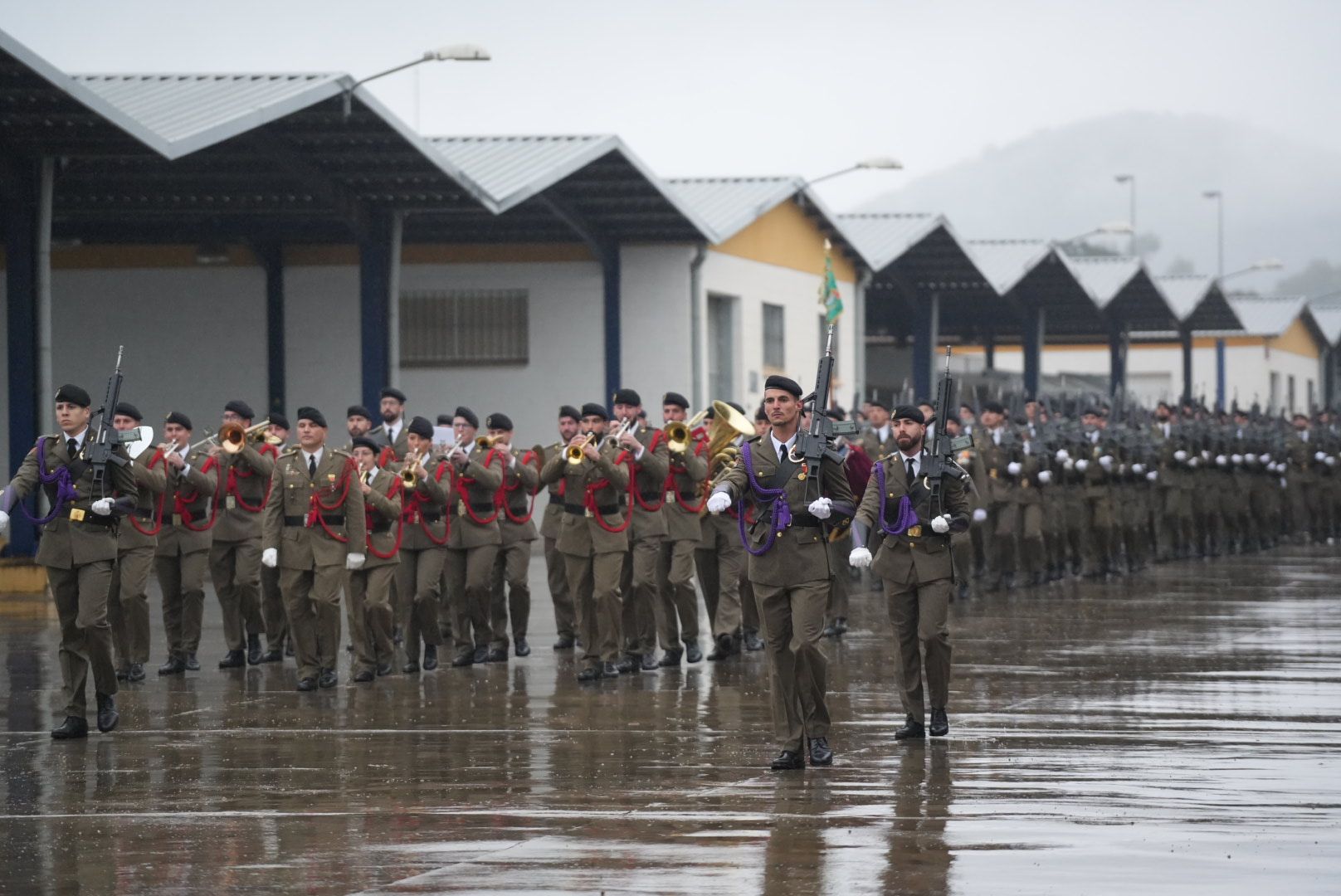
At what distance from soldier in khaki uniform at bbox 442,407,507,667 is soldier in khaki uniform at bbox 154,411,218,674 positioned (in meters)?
1.86

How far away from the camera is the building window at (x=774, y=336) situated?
119ft

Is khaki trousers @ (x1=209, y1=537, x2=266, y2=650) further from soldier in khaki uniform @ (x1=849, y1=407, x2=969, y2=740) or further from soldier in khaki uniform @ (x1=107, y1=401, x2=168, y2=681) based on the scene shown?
soldier in khaki uniform @ (x1=849, y1=407, x2=969, y2=740)

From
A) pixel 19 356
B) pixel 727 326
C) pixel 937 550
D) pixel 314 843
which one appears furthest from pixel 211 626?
pixel 727 326

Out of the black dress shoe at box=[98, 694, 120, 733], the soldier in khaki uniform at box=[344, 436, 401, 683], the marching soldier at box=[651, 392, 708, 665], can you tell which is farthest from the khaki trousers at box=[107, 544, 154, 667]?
the marching soldier at box=[651, 392, 708, 665]

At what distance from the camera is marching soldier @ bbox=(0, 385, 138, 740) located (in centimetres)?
1227

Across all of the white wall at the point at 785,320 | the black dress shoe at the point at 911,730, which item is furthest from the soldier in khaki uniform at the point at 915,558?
the white wall at the point at 785,320

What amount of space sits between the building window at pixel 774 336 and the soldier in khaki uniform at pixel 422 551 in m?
19.9

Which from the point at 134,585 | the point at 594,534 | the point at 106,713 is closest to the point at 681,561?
the point at 594,534

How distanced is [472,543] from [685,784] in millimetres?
6666

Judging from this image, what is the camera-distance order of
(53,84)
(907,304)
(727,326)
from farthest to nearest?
(907,304) < (727,326) < (53,84)

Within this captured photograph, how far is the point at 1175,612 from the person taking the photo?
20.5 metres

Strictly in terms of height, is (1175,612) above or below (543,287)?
below

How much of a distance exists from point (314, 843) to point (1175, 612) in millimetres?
13427

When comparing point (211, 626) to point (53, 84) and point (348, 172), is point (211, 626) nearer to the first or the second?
point (53, 84)
